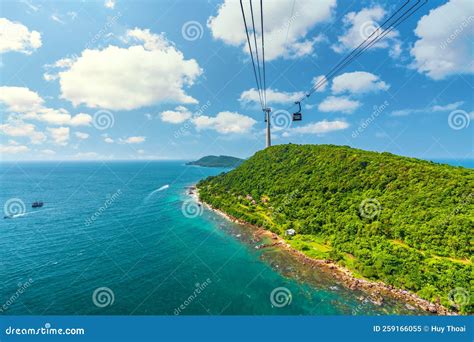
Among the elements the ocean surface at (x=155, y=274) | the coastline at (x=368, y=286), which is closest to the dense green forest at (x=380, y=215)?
the coastline at (x=368, y=286)

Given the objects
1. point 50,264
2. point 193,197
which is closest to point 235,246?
point 50,264

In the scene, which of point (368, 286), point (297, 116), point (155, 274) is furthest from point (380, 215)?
point (155, 274)

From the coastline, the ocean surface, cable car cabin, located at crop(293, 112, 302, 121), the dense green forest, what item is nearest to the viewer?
the coastline

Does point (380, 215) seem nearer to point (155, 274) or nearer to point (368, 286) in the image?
point (368, 286)

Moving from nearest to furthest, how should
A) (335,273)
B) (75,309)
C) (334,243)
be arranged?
(75,309) < (335,273) < (334,243)

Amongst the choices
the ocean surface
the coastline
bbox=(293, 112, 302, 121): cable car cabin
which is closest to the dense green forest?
the coastline

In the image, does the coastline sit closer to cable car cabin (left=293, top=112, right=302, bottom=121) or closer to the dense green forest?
the dense green forest

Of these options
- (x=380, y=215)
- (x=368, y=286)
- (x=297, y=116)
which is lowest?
(x=368, y=286)

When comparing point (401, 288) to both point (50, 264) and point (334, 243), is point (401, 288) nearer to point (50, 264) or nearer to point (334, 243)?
point (334, 243)
